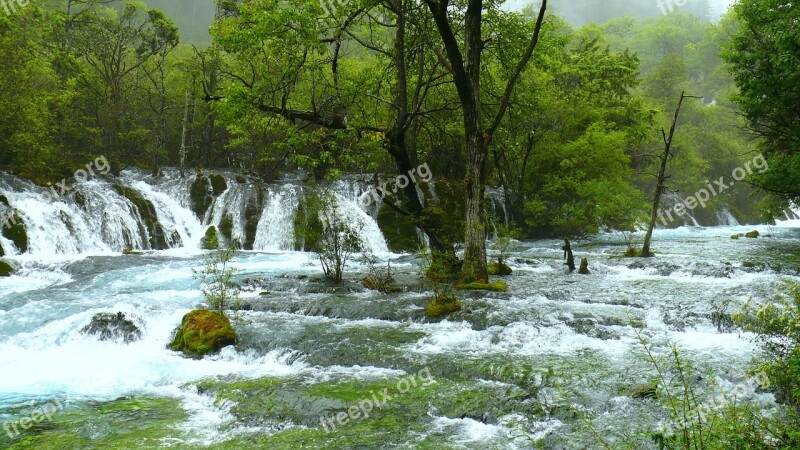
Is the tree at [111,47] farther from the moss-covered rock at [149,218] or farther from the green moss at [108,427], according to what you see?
the green moss at [108,427]

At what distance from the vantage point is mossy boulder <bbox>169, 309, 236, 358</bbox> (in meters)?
9.83

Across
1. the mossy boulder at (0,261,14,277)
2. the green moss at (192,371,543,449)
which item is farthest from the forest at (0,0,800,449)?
the mossy boulder at (0,261,14,277)

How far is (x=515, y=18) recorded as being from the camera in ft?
52.5

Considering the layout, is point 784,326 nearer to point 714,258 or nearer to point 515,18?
point 515,18

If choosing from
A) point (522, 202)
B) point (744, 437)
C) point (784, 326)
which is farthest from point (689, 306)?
point (522, 202)

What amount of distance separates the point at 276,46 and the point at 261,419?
9484mm

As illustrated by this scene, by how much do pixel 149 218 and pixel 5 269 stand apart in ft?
26.2

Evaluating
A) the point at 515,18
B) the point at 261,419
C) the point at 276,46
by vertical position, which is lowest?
the point at 261,419

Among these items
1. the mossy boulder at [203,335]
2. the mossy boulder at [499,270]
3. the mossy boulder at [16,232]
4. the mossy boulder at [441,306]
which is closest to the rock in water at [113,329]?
the mossy boulder at [203,335]

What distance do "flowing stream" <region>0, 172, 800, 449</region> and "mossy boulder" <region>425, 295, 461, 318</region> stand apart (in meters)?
0.21

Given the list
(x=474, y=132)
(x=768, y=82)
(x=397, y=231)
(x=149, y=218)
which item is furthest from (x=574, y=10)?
(x=474, y=132)

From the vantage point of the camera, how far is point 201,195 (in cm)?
2725

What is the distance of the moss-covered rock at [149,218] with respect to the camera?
938 inches

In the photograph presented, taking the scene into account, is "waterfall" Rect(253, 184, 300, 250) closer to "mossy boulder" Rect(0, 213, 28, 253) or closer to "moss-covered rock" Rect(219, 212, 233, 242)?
"moss-covered rock" Rect(219, 212, 233, 242)
